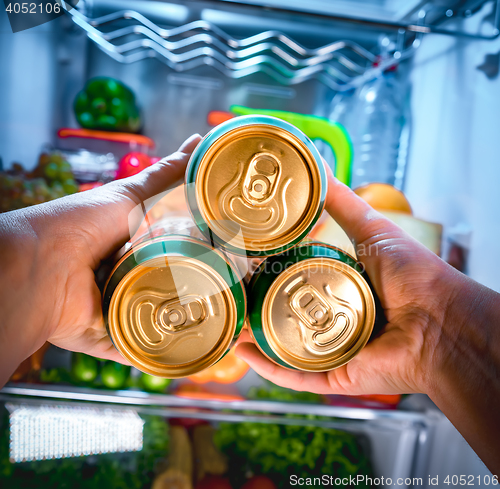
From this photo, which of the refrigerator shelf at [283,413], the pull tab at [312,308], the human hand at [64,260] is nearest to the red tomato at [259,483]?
the refrigerator shelf at [283,413]

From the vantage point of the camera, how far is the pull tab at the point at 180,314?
481mm

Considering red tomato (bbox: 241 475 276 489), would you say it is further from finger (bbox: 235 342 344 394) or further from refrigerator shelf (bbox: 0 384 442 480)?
finger (bbox: 235 342 344 394)

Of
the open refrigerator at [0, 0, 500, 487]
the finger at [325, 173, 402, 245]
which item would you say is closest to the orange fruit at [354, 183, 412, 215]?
the open refrigerator at [0, 0, 500, 487]

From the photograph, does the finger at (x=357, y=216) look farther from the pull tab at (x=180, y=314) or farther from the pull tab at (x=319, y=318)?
the pull tab at (x=180, y=314)

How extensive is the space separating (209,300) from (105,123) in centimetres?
69

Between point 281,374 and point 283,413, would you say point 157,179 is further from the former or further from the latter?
Result: point 283,413

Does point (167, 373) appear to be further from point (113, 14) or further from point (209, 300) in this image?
point (113, 14)

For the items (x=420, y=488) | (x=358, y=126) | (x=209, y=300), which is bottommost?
(x=420, y=488)

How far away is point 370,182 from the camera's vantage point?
2.97ft

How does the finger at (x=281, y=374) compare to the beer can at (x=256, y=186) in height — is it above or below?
below

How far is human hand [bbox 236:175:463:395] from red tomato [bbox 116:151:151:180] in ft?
1.39

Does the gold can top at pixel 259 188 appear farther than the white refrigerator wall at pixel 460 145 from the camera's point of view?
No

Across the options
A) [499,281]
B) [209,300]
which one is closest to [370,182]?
[499,281]

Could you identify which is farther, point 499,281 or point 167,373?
point 499,281
